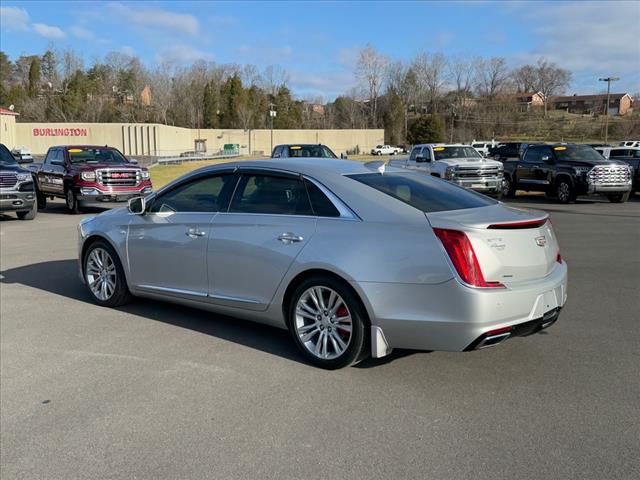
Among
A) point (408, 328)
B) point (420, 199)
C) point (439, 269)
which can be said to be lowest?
point (408, 328)

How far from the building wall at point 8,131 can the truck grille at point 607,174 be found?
63389 millimetres

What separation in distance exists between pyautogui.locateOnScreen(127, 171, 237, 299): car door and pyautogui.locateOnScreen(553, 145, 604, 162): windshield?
51.4 feet

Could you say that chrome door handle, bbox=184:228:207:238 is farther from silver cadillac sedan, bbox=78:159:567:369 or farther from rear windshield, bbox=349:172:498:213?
rear windshield, bbox=349:172:498:213

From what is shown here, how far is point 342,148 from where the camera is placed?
93.4 m

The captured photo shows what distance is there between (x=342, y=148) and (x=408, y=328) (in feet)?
296

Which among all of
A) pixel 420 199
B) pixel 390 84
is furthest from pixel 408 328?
pixel 390 84

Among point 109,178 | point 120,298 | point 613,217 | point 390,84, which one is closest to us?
point 120,298

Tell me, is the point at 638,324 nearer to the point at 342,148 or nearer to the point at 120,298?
the point at 120,298

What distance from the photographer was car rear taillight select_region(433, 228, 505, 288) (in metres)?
4.09

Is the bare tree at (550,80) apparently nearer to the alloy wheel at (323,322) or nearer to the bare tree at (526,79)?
the bare tree at (526,79)

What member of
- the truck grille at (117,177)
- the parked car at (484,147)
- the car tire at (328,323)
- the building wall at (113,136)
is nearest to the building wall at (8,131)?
the building wall at (113,136)

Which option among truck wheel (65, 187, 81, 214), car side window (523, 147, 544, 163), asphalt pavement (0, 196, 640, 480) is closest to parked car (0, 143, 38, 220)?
truck wheel (65, 187, 81, 214)

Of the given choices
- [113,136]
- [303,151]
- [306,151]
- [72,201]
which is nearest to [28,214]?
[72,201]

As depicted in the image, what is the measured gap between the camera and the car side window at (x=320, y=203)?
4.77 metres
